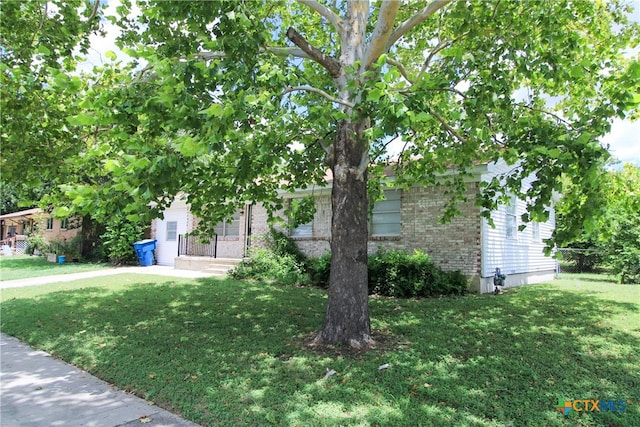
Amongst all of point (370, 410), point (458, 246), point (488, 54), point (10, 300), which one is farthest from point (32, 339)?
point (458, 246)

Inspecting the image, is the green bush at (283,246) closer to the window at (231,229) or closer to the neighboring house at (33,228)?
the window at (231,229)

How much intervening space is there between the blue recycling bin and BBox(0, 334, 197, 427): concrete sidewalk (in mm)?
13345

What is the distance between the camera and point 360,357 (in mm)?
5137

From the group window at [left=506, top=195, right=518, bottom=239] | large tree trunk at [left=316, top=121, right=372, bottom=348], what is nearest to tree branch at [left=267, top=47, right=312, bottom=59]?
large tree trunk at [left=316, top=121, right=372, bottom=348]

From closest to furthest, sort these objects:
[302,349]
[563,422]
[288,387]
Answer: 1. [563,422]
2. [288,387]
3. [302,349]

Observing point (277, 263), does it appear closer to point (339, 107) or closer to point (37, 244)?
point (339, 107)

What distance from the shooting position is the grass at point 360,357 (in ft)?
12.2

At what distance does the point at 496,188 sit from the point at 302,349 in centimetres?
399

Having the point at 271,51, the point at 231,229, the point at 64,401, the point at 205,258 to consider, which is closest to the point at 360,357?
the point at 64,401

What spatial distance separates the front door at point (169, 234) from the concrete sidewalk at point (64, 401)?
1364 cm

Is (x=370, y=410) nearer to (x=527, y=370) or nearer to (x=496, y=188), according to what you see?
(x=527, y=370)

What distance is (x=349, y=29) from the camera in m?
6.09

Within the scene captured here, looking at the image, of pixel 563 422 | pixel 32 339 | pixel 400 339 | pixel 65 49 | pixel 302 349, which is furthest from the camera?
pixel 65 49

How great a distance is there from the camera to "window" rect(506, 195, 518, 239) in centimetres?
1248
